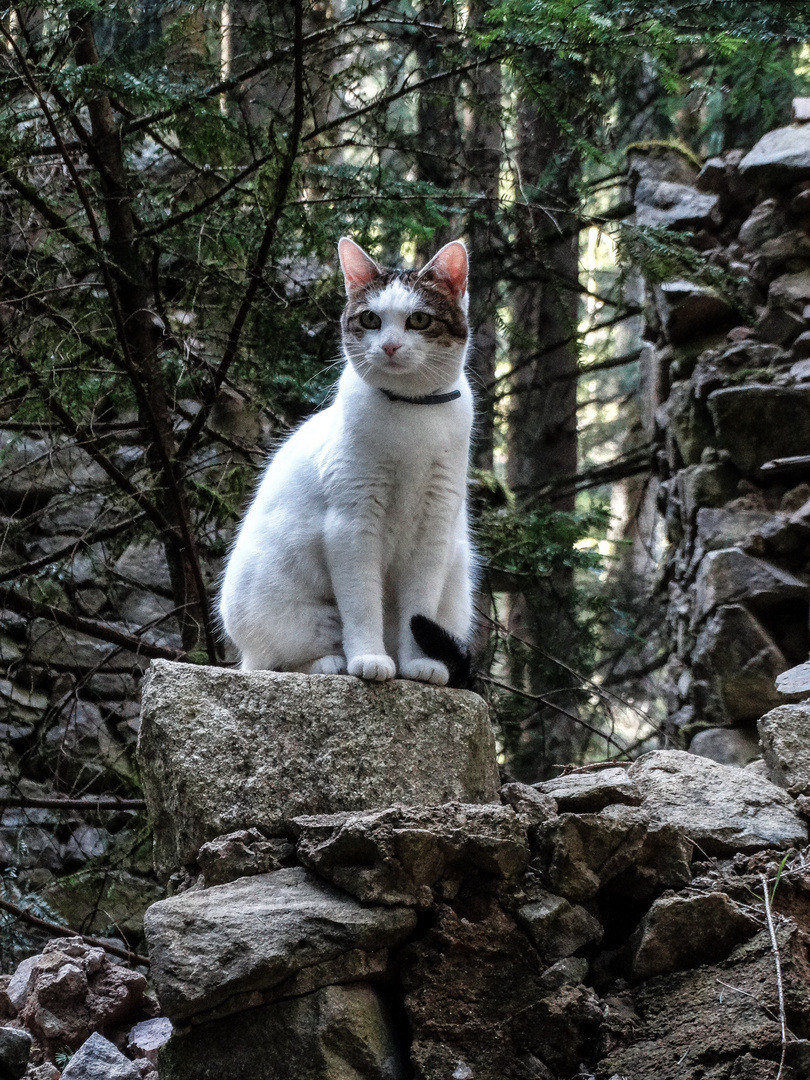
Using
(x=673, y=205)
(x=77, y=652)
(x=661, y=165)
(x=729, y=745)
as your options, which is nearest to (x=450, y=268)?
(x=729, y=745)

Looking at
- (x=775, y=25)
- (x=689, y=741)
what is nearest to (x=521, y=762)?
(x=689, y=741)

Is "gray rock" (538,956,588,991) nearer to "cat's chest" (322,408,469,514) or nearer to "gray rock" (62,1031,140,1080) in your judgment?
"gray rock" (62,1031,140,1080)

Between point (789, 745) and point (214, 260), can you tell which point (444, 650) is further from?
point (214, 260)

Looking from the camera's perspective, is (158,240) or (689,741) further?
(689,741)

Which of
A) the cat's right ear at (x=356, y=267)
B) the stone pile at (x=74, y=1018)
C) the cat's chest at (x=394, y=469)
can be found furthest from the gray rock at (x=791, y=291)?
Answer: the stone pile at (x=74, y=1018)

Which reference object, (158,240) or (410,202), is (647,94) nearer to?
(410,202)

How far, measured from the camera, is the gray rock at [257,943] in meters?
1.96

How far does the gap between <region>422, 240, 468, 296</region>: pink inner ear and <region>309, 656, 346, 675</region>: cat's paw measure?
1.29 metres

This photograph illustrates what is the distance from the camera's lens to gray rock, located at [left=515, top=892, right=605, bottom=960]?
7.23 feet

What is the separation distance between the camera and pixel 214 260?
194 inches

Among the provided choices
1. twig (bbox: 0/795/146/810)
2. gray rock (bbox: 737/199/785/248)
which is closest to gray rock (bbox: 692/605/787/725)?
gray rock (bbox: 737/199/785/248)

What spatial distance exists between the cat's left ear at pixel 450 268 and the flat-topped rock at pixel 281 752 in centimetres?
140

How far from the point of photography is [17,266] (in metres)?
4.34

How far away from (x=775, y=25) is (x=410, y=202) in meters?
1.58
